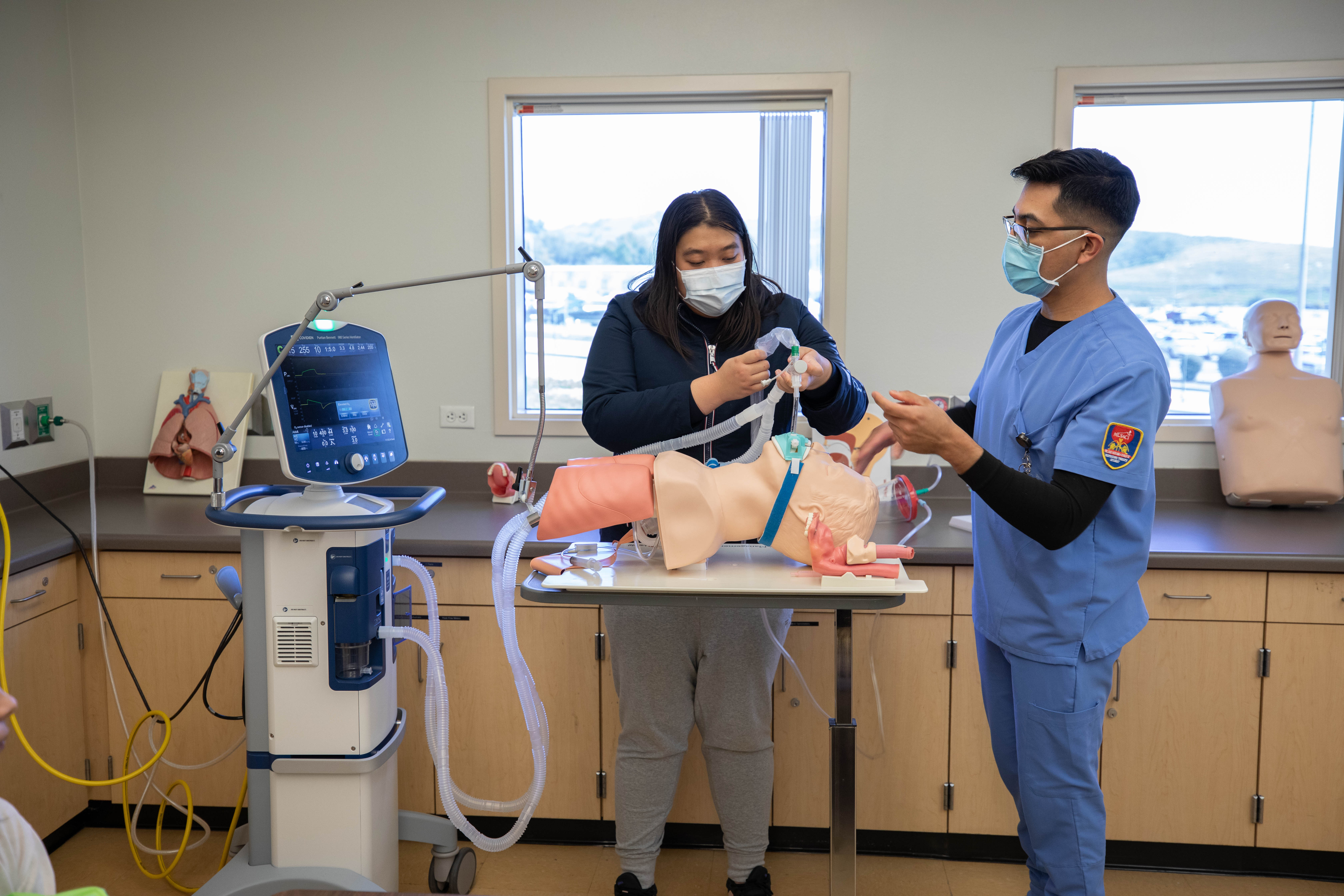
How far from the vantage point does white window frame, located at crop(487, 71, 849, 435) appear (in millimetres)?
2605

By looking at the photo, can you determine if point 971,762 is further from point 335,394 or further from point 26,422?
point 26,422

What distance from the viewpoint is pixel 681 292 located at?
1767mm

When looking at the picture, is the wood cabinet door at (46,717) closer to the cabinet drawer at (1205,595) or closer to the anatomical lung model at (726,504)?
the anatomical lung model at (726,504)

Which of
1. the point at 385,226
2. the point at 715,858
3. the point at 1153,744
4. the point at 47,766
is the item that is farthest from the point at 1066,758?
the point at 385,226

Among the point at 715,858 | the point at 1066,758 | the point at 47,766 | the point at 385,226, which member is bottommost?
the point at 715,858

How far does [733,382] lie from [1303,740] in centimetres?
161

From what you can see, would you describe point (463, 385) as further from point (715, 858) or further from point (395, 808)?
point (715, 858)

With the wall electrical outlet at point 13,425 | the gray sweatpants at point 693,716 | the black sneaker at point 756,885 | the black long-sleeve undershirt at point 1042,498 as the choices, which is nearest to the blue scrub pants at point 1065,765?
the black long-sleeve undershirt at point 1042,498

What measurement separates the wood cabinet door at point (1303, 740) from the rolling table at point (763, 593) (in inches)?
45.5

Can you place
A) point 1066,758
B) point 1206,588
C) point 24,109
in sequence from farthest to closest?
point 24,109 → point 1206,588 → point 1066,758

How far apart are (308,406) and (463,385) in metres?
1.14

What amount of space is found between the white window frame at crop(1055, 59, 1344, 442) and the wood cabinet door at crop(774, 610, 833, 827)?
44.0 inches

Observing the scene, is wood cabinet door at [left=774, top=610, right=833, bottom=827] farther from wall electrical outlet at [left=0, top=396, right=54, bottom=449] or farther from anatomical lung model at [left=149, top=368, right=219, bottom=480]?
wall electrical outlet at [left=0, top=396, right=54, bottom=449]

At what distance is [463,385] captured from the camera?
279 centimetres
